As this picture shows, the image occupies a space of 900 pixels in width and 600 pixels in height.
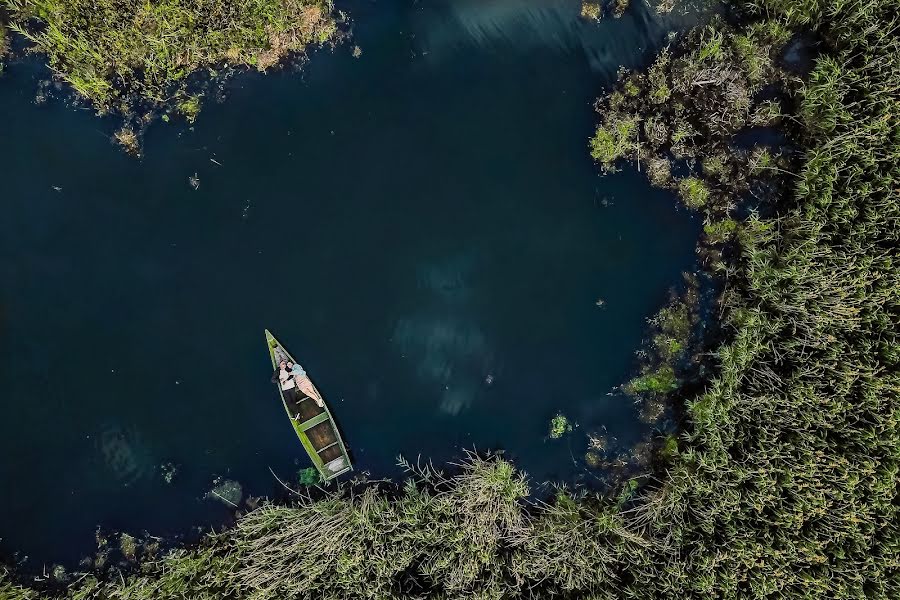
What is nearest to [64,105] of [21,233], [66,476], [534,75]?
[21,233]

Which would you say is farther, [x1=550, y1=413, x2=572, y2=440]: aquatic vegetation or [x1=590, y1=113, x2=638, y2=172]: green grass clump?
[x1=550, y1=413, x2=572, y2=440]: aquatic vegetation

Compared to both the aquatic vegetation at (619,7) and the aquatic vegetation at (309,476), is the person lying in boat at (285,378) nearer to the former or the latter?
the aquatic vegetation at (309,476)

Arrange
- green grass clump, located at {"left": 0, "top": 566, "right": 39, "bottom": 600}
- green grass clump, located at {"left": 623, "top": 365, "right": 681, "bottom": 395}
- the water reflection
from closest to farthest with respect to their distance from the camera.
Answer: green grass clump, located at {"left": 0, "top": 566, "right": 39, "bottom": 600}
green grass clump, located at {"left": 623, "top": 365, "right": 681, "bottom": 395}
the water reflection

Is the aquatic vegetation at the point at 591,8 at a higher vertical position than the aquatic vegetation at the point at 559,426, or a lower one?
higher

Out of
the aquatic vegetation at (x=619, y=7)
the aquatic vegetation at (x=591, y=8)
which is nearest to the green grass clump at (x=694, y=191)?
the aquatic vegetation at (x=619, y=7)

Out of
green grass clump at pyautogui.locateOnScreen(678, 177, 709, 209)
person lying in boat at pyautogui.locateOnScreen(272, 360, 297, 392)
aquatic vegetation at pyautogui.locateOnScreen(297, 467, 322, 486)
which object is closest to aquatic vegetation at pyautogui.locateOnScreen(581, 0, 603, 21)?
green grass clump at pyautogui.locateOnScreen(678, 177, 709, 209)

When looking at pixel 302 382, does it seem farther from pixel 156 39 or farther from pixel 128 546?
pixel 156 39

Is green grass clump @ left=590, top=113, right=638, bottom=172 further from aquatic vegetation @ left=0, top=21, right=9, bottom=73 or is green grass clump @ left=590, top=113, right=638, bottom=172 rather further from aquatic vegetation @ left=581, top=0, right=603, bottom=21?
aquatic vegetation @ left=0, top=21, right=9, bottom=73
